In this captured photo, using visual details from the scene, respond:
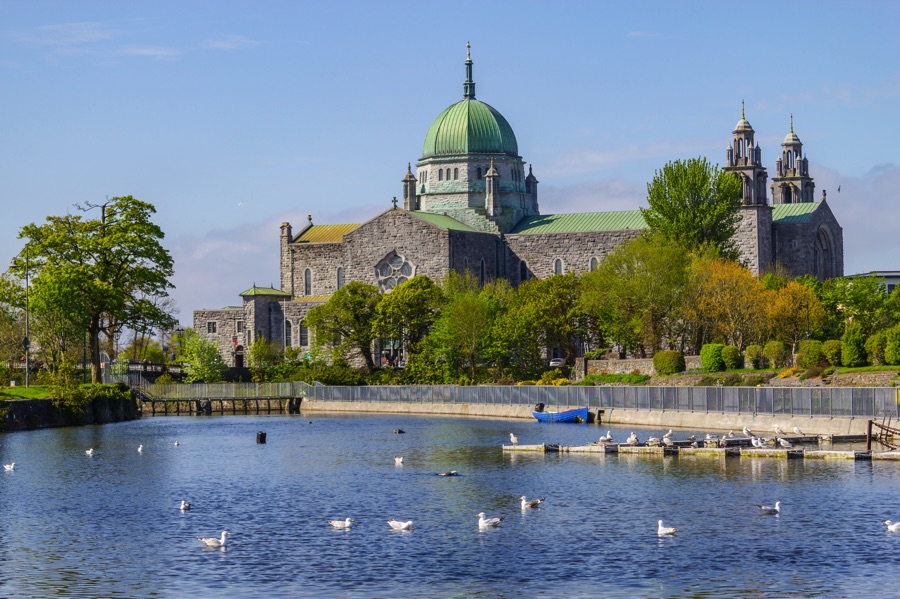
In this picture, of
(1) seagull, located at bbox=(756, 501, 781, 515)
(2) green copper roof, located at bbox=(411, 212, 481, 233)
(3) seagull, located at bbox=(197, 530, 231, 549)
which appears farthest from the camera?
(2) green copper roof, located at bbox=(411, 212, 481, 233)

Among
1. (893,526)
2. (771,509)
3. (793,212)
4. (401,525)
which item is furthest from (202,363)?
(893,526)

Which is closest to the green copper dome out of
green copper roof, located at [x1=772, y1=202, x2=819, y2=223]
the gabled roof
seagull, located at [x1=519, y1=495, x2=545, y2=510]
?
the gabled roof

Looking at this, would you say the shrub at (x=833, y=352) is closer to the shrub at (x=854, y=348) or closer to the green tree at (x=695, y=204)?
the shrub at (x=854, y=348)

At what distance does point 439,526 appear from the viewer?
4378cm

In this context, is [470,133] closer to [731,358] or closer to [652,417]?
[731,358]

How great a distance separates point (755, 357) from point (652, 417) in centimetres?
1559

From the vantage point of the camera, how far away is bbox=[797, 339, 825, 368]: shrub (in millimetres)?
88812

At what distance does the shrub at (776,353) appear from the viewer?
93.2 metres

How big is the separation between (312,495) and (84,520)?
888 centimetres

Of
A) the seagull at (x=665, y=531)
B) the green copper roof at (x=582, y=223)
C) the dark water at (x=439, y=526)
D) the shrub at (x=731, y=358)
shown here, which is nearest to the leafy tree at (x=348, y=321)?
the green copper roof at (x=582, y=223)

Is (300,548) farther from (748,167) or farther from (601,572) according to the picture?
(748,167)

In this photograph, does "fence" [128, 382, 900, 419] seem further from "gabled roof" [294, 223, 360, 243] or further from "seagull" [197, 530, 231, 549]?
"seagull" [197, 530, 231, 549]

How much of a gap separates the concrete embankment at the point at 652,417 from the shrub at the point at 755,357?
1259cm

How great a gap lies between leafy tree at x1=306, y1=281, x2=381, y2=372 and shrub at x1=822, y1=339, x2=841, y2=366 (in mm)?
39237
